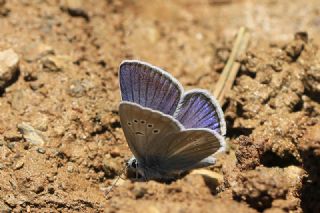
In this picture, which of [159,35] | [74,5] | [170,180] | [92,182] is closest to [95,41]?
[74,5]

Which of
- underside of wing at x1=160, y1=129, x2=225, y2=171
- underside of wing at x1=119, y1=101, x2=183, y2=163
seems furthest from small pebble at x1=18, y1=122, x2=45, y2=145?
underside of wing at x1=160, y1=129, x2=225, y2=171

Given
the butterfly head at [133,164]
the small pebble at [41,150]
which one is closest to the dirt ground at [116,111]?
the small pebble at [41,150]

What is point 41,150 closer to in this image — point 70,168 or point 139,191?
point 70,168

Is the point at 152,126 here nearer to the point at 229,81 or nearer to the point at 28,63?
the point at 229,81

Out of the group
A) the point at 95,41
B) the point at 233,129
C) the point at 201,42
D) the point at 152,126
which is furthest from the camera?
the point at 201,42

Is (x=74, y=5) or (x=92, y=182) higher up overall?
(x=74, y=5)

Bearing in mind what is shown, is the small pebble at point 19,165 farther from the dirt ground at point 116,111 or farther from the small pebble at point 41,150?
the small pebble at point 41,150
